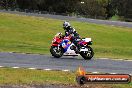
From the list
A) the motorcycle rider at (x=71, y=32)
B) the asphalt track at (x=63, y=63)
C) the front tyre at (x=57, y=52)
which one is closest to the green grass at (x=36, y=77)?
the asphalt track at (x=63, y=63)

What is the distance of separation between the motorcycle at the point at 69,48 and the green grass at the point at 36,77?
17.4ft

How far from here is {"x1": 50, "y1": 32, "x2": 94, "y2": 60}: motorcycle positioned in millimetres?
21172

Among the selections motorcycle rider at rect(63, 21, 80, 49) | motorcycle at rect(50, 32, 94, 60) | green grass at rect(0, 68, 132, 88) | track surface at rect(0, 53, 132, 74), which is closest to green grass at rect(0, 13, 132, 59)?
motorcycle at rect(50, 32, 94, 60)

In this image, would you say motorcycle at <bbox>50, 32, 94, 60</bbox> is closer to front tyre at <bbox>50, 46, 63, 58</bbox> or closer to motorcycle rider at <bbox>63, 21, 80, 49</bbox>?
front tyre at <bbox>50, 46, 63, 58</bbox>

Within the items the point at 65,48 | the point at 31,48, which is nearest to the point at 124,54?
the point at 31,48

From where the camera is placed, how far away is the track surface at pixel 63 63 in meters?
17.5

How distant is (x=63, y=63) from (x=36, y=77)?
4768mm

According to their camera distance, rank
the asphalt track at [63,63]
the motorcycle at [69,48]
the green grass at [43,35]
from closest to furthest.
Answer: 1. the asphalt track at [63,63]
2. the motorcycle at [69,48]
3. the green grass at [43,35]

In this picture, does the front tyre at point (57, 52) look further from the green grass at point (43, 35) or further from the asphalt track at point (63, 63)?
the green grass at point (43, 35)

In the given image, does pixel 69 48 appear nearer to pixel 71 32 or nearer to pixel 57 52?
pixel 57 52

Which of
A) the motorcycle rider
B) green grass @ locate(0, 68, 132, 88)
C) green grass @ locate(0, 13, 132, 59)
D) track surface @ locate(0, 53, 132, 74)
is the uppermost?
the motorcycle rider

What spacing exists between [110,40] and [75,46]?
60.2ft

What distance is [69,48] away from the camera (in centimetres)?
2139

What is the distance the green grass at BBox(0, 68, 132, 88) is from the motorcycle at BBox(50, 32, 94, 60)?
209 inches
